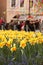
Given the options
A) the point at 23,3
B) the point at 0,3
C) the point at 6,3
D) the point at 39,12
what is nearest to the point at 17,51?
the point at 39,12

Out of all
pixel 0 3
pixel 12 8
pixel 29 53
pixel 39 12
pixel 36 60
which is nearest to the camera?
pixel 36 60

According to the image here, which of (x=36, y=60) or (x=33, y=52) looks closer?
(x=36, y=60)

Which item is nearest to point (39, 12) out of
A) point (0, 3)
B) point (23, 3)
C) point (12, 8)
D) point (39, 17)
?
point (39, 17)

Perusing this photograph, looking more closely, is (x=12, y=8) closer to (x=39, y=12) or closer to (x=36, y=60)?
(x=39, y=12)

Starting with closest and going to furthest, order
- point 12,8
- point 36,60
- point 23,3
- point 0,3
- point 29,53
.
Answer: point 36,60
point 29,53
point 23,3
point 12,8
point 0,3

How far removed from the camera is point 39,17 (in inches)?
686

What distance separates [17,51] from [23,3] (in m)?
20.0

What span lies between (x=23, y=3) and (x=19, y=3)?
1.20 ft

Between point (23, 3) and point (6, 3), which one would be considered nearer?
point (23, 3)

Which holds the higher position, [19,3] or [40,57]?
[40,57]

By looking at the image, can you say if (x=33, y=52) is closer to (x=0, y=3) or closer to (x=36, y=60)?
(x=36, y=60)

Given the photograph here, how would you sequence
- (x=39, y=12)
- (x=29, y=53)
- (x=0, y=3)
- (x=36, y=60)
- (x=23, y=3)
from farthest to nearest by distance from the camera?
(x=0, y=3) < (x=23, y=3) < (x=39, y=12) < (x=29, y=53) < (x=36, y=60)

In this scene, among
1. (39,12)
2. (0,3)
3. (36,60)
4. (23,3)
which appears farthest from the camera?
(0,3)

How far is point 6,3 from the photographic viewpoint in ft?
85.8
